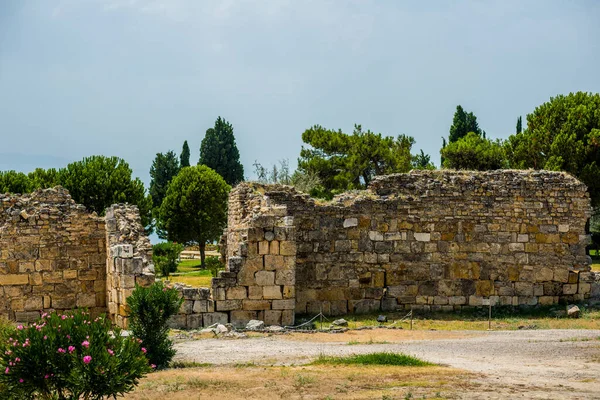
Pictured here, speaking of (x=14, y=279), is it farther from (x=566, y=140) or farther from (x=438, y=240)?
(x=566, y=140)

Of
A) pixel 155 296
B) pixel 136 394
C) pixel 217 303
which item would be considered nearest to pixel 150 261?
pixel 217 303

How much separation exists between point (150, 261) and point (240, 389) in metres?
6.66

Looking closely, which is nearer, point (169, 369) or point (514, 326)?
point (169, 369)

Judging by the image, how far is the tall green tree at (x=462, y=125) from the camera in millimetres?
57500

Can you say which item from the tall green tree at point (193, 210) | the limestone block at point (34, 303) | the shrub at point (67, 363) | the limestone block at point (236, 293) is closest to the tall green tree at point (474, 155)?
the tall green tree at point (193, 210)

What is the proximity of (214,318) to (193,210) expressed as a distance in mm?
30025

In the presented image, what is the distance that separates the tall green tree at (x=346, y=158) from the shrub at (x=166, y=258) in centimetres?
1013

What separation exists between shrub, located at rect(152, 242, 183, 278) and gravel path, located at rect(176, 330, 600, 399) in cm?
1817

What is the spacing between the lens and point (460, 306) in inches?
800

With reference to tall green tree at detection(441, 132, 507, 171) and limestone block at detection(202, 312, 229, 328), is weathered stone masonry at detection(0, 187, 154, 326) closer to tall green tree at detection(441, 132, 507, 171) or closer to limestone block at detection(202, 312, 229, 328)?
limestone block at detection(202, 312, 229, 328)

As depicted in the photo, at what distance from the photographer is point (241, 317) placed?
681 inches

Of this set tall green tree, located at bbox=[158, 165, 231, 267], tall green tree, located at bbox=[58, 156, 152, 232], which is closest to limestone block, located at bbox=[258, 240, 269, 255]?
tall green tree, located at bbox=[58, 156, 152, 232]

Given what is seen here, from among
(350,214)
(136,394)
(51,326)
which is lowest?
(136,394)

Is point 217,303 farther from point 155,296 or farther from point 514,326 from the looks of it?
point 514,326
